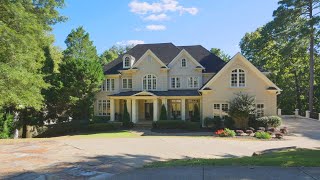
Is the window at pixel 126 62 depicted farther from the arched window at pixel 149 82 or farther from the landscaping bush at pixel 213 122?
the landscaping bush at pixel 213 122

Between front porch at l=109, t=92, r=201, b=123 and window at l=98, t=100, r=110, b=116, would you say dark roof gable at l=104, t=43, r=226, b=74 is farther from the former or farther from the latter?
front porch at l=109, t=92, r=201, b=123

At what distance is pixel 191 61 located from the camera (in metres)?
35.0

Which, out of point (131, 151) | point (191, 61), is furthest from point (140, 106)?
point (131, 151)

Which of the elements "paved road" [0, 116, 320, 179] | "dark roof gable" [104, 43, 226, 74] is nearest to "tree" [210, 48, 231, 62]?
"dark roof gable" [104, 43, 226, 74]

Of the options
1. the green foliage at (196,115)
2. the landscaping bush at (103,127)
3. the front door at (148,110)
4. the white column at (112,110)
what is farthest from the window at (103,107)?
the green foliage at (196,115)

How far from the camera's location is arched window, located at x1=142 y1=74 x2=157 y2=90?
118ft

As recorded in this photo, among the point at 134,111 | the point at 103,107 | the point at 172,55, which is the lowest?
the point at 134,111

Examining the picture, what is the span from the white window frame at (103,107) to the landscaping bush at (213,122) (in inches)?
514

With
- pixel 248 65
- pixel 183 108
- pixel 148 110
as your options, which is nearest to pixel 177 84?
pixel 183 108

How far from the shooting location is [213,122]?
29.6m

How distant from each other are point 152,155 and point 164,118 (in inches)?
713

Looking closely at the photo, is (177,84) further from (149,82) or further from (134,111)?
(134,111)

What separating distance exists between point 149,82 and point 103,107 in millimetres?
6557

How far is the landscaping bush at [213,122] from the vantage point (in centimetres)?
2938
